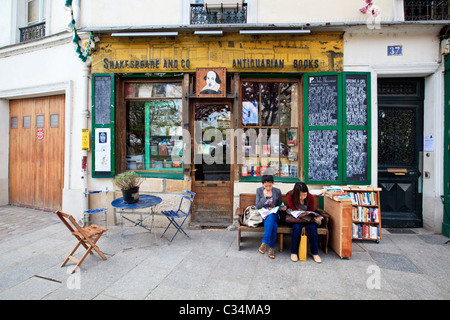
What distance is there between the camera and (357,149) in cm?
491

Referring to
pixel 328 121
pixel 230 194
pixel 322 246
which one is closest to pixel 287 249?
pixel 322 246

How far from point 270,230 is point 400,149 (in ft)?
12.4

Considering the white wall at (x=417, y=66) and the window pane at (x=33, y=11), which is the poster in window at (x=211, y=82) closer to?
the white wall at (x=417, y=66)

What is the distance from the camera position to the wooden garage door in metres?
6.22

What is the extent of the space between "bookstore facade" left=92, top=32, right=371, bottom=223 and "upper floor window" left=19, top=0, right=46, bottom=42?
2.69m

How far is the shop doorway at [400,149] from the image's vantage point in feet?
16.8

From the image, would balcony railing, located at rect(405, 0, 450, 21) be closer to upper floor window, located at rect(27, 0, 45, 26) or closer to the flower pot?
the flower pot

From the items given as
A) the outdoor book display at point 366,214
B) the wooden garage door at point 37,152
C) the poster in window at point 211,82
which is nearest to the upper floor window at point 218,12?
the poster in window at point 211,82

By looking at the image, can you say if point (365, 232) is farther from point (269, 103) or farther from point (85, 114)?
point (85, 114)

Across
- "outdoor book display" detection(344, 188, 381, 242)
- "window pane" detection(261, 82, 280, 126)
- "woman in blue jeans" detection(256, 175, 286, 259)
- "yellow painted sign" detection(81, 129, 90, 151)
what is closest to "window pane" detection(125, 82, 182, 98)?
"yellow painted sign" detection(81, 129, 90, 151)

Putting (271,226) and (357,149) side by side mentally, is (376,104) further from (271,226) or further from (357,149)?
(271,226)

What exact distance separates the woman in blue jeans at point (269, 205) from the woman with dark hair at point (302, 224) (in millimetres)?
231

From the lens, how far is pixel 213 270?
11.0 feet
